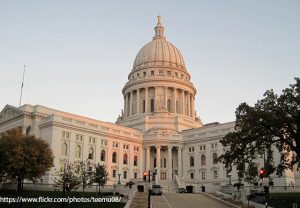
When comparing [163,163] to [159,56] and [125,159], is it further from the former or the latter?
[159,56]

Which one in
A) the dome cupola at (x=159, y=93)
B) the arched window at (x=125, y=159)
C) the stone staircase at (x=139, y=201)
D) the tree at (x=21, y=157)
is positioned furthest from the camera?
the dome cupola at (x=159, y=93)

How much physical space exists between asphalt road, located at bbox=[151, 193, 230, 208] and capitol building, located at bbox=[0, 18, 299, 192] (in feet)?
48.8

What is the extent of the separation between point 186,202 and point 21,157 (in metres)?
27.5

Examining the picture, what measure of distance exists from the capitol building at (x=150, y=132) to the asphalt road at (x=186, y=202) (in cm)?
1486

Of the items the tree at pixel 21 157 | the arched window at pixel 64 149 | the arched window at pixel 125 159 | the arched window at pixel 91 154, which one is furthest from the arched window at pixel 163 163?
the tree at pixel 21 157

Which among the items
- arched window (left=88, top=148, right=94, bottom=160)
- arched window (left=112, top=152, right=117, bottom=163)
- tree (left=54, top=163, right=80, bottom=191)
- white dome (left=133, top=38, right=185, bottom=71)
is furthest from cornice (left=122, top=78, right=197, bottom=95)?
tree (left=54, top=163, right=80, bottom=191)

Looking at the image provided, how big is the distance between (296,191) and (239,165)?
22262 millimetres

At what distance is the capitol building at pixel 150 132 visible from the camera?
88.8 m

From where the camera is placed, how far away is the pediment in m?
92.9

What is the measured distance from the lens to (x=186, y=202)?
55.6m

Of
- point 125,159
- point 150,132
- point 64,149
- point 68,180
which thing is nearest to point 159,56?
point 150,132

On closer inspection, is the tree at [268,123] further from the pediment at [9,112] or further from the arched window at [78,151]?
the pediment at [9,112]

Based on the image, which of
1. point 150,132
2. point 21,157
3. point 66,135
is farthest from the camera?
point 150,132

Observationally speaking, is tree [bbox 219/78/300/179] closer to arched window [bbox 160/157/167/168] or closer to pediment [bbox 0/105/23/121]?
arched window [bbox 160/157/167/168]
